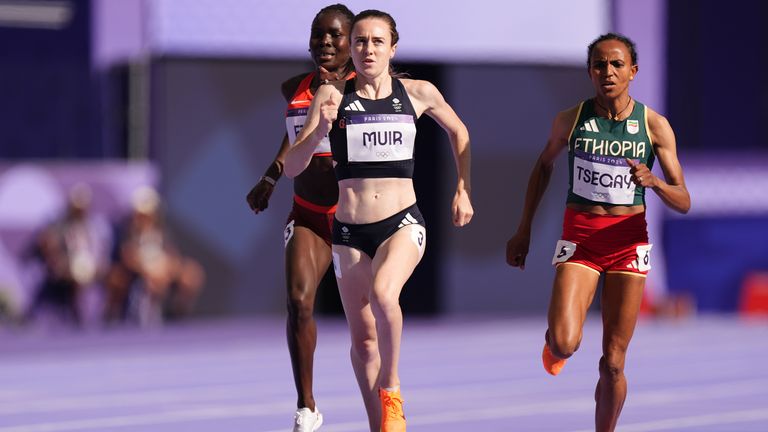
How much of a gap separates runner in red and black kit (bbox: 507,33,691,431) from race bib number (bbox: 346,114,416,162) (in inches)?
29.8

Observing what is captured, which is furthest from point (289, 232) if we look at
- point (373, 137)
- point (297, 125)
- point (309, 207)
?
point (373, 137)

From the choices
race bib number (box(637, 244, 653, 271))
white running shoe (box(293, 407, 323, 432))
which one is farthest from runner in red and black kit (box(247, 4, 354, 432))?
race bib number (box(637, 244, 653, 271))

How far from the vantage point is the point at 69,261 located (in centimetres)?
1889

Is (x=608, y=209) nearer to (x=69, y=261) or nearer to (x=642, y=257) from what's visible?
(x=642, y=257)

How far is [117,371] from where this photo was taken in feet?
47.3

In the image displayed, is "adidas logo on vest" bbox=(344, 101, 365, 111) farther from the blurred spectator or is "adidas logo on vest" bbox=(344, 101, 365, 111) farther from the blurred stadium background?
the blurred spectator

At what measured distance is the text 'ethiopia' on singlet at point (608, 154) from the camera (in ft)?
26.1

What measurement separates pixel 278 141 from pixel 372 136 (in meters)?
13.2

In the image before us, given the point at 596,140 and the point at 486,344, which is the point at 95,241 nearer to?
the point at 486,344

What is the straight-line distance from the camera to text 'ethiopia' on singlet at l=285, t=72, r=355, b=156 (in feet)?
29.0

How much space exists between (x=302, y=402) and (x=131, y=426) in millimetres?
1884

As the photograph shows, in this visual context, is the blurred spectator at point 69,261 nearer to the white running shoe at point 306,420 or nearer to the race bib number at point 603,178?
the white running shoe at point 306,420

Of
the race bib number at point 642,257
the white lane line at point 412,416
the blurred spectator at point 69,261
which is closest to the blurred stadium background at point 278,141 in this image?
the blurred spectator at point 69,261

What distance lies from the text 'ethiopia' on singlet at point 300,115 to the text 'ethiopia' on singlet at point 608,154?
145cm
